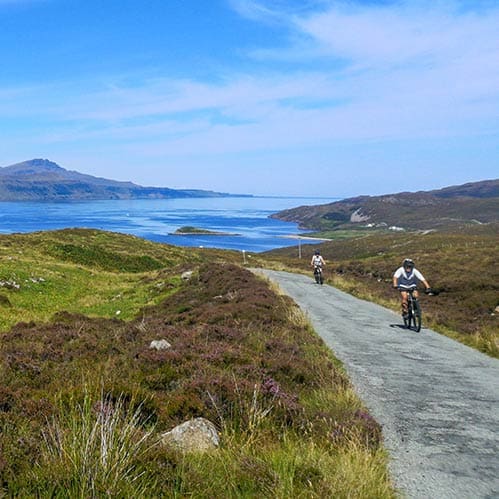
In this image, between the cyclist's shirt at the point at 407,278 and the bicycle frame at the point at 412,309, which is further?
the cyclist's shirt at the point at 407,278

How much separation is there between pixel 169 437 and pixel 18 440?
1.72 m

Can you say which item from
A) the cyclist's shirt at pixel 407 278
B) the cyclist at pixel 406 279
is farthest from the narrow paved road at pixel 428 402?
the cyclist's shirt at pixel 407 278

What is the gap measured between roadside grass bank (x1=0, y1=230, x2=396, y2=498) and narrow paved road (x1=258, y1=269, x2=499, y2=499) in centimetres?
47

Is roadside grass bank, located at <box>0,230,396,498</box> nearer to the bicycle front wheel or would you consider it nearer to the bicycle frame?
the bicycle frame

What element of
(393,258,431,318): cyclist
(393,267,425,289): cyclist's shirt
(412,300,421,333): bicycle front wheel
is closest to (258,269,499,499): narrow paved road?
(412,300,421,333): bicycle front wheel

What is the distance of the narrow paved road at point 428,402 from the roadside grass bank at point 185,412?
0.47 metres

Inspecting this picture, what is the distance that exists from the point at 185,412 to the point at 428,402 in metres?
4.56

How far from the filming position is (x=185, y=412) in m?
6.86

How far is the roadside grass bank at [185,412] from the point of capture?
4.49 m

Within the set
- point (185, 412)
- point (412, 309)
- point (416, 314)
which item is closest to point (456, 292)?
point (412, 309)

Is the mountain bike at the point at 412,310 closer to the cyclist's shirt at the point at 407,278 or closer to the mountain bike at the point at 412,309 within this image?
the mountain bike at the point at 412,309

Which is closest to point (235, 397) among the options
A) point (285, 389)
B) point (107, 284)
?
point (285, 389)

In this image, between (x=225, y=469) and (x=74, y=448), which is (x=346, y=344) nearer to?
(x=225, y=469)

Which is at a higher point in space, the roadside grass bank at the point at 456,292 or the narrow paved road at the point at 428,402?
the narrow paved road at the point at 428,402
